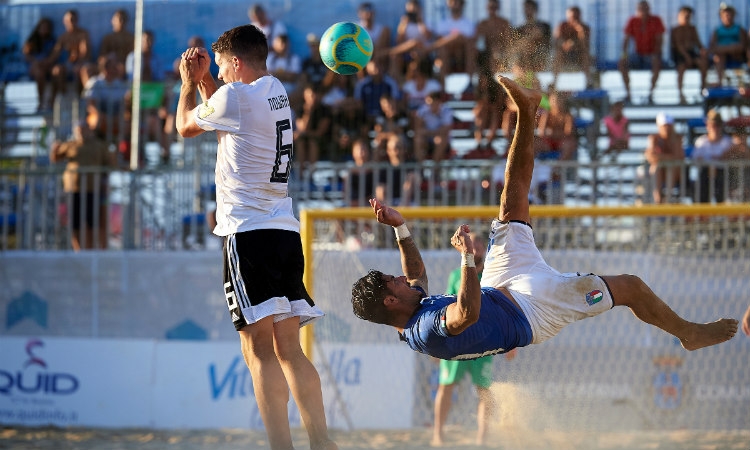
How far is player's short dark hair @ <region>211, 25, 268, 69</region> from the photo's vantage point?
5445mm

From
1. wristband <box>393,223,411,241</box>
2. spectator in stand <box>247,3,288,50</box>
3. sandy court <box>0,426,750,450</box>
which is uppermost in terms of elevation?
spectator in stand <box>247,3,288,50</box>

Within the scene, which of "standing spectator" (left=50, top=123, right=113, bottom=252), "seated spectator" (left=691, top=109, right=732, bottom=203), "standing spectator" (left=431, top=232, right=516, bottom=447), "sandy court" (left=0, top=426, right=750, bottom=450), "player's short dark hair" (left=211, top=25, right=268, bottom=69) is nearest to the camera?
"player's short dark hair" (left=211, top=25, right=268, bottom=69)

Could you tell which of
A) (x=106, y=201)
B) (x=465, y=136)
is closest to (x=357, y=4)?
(x=465, y=136)

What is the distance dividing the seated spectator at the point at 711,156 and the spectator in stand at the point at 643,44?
35.6 inches

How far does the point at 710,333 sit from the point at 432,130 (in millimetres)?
5675

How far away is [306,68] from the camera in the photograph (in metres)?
12.0

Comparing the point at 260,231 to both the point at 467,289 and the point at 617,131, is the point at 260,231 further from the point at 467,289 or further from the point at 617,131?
the point at 617,131

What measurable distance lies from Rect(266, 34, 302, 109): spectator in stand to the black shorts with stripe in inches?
260

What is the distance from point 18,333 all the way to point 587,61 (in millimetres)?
6689

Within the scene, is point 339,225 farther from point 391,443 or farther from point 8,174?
point 8,174

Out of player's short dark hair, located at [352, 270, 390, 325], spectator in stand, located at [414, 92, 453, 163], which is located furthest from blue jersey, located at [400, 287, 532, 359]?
spectator in stand, located at [414, 92, 453, 163]

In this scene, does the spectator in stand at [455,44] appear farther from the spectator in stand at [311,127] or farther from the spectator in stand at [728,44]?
the spectator in stand at [728,44]

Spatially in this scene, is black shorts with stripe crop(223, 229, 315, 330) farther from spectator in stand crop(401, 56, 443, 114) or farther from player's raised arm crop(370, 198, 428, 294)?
spectator in stand crop(401, 56, 443, 114)

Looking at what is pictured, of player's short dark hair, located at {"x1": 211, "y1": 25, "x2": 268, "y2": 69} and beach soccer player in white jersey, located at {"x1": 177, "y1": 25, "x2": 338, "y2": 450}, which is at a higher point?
player's short dark hair, located at {"x1": 211, "y1": 25, "x2": 268, "y2": 69}
